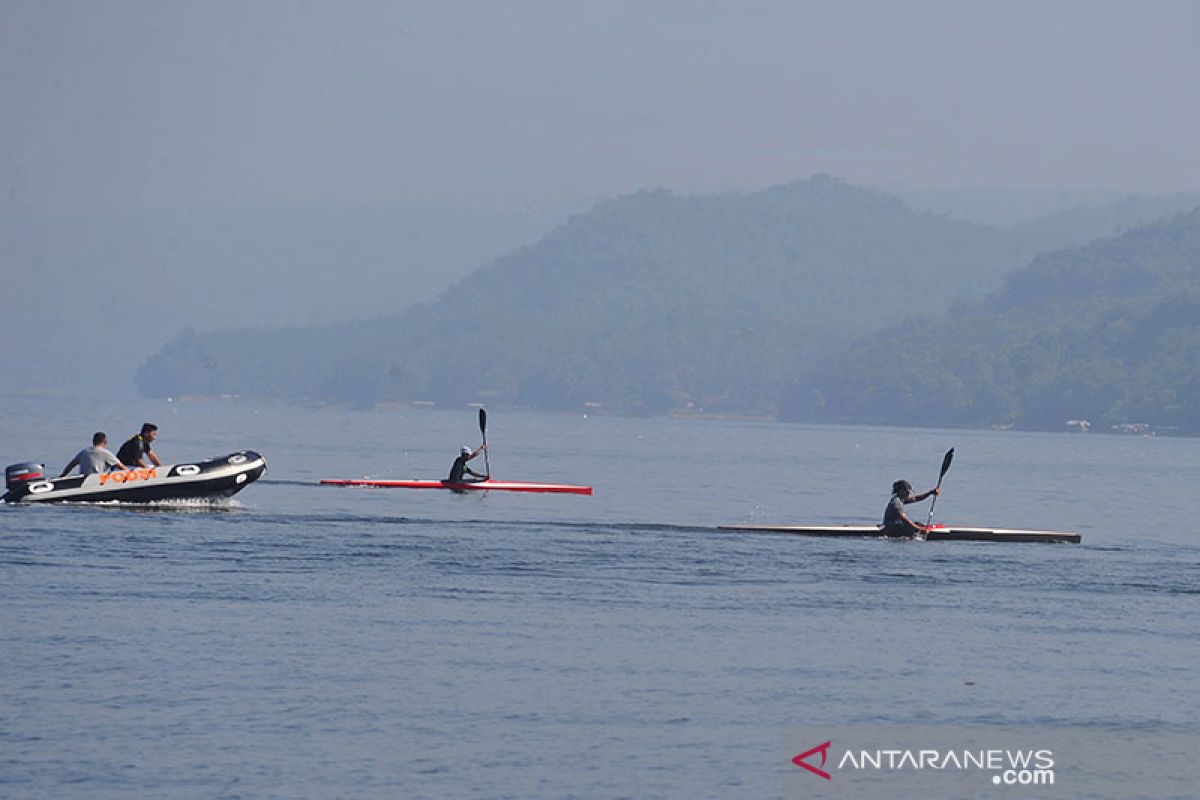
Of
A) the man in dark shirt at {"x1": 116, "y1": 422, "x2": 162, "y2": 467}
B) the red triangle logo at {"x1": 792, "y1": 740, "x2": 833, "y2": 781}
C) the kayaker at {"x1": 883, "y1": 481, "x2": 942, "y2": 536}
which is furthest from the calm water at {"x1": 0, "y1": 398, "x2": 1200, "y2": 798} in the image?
the man in dark shirt at {"x1": 116, "y1": 422, "x2": 162, "y2": 467}

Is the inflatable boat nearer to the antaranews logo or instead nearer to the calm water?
the calm water

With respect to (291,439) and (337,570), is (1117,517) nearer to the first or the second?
(337,570)

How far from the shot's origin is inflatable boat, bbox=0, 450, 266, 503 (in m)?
43.2

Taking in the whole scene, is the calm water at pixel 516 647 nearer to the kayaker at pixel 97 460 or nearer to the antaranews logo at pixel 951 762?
the antaranews logo at pixel 951 762

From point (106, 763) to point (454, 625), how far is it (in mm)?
9910

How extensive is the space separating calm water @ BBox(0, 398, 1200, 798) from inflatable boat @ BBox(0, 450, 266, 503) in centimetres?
43

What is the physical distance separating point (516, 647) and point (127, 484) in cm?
1967

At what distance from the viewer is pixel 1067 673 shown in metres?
26.0

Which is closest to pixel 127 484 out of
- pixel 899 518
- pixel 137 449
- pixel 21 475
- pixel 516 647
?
pixel 137 449

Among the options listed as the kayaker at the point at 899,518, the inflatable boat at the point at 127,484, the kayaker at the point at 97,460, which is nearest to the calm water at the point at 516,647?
the inflatable boat at the point at 127,484

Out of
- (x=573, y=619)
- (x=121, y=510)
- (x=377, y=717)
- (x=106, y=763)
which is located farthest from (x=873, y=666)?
(x=121, y=510)

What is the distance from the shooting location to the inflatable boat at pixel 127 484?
43.2 meters

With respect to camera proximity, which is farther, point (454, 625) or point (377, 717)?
point (454, 625)

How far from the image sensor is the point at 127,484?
43688 millimetres
